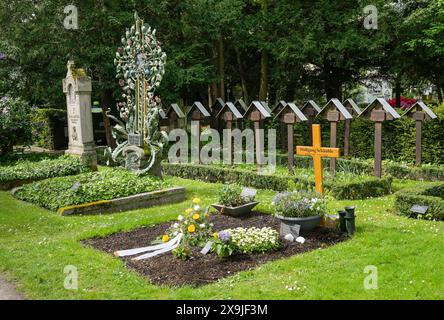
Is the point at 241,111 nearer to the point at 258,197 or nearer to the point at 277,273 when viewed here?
the point at 258,197

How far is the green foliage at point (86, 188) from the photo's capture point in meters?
10.8

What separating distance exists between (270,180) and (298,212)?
15.2 feet

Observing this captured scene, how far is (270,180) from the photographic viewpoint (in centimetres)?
1262

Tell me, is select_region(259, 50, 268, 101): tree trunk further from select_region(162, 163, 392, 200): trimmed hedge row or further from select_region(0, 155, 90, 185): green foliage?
select_region(0, 155, 90, 185): green foliage

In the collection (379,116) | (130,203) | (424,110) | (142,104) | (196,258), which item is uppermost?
(142,104)

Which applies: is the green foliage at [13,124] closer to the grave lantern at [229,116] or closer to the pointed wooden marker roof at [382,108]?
the grave lantern at [229,116]

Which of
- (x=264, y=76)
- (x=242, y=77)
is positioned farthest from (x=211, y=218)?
(x=242, y=77)

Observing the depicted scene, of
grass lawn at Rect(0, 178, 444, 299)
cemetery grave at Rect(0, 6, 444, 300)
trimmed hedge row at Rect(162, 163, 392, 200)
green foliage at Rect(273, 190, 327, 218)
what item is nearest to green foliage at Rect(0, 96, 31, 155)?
cemetery grave at Rect(0, 6, 444, 300)

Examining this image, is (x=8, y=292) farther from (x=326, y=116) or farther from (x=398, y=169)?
(x=398, y=169)

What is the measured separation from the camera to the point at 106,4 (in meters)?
18.5

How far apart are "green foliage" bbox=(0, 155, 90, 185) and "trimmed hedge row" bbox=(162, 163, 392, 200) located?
287 centimetres
